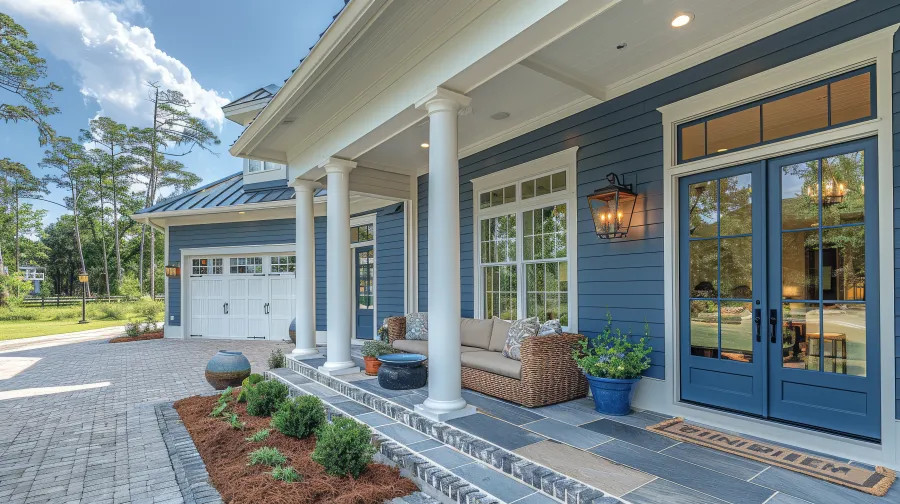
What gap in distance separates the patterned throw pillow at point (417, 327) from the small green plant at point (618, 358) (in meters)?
2.44

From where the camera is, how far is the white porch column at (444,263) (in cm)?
340

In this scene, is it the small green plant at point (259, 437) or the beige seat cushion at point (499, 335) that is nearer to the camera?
the small green plant at point (259, 437)

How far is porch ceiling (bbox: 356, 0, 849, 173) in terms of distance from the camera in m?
2.91

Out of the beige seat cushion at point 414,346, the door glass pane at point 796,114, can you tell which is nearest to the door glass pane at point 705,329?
the door glass pane at point 796,114

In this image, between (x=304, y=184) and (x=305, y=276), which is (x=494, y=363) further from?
(x=304, y=184)

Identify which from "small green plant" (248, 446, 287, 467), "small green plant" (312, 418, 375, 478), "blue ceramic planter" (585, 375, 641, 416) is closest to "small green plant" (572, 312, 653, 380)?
"blue ceramic planter" (585, 375, 641, 416)

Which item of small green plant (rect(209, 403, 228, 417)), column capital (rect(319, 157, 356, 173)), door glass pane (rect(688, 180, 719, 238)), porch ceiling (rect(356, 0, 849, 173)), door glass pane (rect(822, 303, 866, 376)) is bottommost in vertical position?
small green plant (rect(209, 403, 228, 417))

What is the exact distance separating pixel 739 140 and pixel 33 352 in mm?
12915

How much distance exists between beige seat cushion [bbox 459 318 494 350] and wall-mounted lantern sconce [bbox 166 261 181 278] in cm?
862

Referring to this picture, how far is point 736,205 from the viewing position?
3.30 m

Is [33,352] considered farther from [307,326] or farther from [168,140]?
[168,140]

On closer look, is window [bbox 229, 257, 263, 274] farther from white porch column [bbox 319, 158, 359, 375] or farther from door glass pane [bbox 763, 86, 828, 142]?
door glass pane [bbox 763, 86, 828, 142]

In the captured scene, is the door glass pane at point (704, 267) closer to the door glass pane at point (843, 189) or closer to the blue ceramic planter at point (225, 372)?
the door glass pane at point (843, 189)

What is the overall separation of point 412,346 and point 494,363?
1633mm
